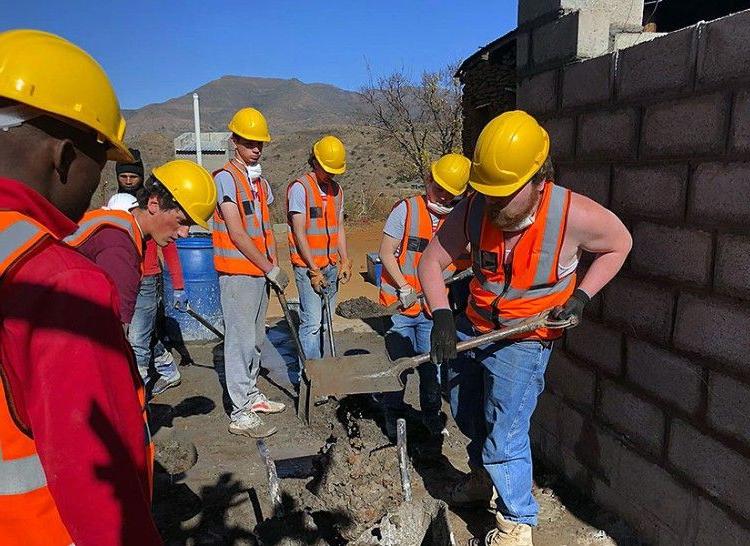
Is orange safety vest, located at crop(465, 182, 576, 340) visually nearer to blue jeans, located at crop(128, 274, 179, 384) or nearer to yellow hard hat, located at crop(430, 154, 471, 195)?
yellow hard hat, located at crop(430, 154, 471, 195)

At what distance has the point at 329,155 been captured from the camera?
476cm

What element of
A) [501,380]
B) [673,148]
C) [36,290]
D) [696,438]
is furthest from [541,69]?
[36,290]

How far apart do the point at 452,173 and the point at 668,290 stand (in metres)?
1.67

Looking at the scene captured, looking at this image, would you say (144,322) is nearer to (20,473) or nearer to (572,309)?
(572,309)

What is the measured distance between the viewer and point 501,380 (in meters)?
2.71

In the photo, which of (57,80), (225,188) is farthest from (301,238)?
(57,80)

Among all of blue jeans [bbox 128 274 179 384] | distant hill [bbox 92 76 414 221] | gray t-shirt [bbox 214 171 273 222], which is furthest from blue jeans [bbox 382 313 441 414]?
distant hill [bbox 92 76 414 221]

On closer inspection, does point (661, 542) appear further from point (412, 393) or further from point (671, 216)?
point (412, 393)

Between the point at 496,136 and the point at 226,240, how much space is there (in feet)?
7.85

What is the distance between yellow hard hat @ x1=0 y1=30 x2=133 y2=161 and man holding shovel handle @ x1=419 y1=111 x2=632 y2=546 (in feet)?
5.26

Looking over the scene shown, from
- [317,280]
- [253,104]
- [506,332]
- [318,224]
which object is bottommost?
[317,280]

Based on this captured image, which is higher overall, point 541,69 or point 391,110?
point 391,110

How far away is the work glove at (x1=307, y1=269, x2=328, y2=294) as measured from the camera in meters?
4.71

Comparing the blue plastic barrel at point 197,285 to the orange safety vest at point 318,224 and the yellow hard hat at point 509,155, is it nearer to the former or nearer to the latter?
the orange safety vest at point 318,224
